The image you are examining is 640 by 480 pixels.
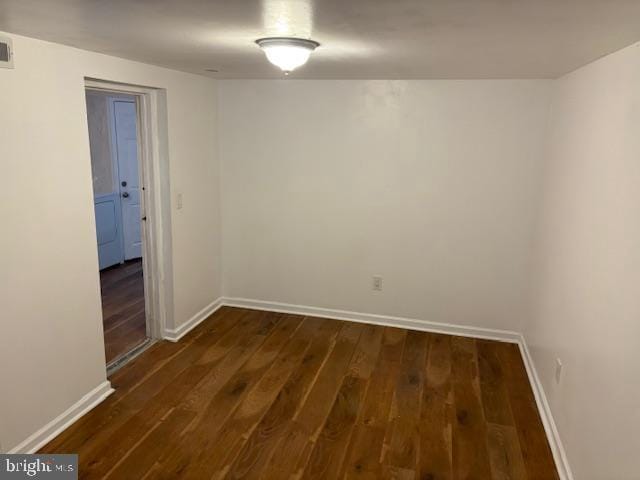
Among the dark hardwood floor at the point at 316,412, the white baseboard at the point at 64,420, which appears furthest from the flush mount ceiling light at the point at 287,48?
the white baseboard at the point at 64,420

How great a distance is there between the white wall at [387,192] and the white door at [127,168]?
5.88 feet

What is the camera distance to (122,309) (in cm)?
446

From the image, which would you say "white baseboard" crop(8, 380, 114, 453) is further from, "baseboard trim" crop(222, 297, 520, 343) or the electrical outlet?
the electrical outlet

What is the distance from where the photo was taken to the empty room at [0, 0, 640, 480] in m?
1.94

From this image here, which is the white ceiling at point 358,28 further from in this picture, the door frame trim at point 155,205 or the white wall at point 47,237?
the door frame trim at point 155,205

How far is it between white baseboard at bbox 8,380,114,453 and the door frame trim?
33.4 inches

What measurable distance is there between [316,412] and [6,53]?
255cm

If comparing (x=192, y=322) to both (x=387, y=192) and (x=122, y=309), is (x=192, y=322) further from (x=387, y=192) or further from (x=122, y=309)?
(x=387, y=192)

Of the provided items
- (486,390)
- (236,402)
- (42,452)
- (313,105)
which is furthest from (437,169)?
(42,452)

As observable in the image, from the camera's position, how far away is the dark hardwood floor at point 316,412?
2516 millimetres

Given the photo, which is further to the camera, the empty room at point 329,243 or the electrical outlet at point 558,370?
the electrical outlet at point 558,370

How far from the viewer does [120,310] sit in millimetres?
4441

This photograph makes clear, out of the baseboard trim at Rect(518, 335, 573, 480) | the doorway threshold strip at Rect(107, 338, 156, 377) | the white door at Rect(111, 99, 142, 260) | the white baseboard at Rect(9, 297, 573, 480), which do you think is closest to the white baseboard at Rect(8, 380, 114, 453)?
the white baseboard at Rect(9, 297, 573, 480)

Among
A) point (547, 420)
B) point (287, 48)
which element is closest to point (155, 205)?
point (287, 48)
